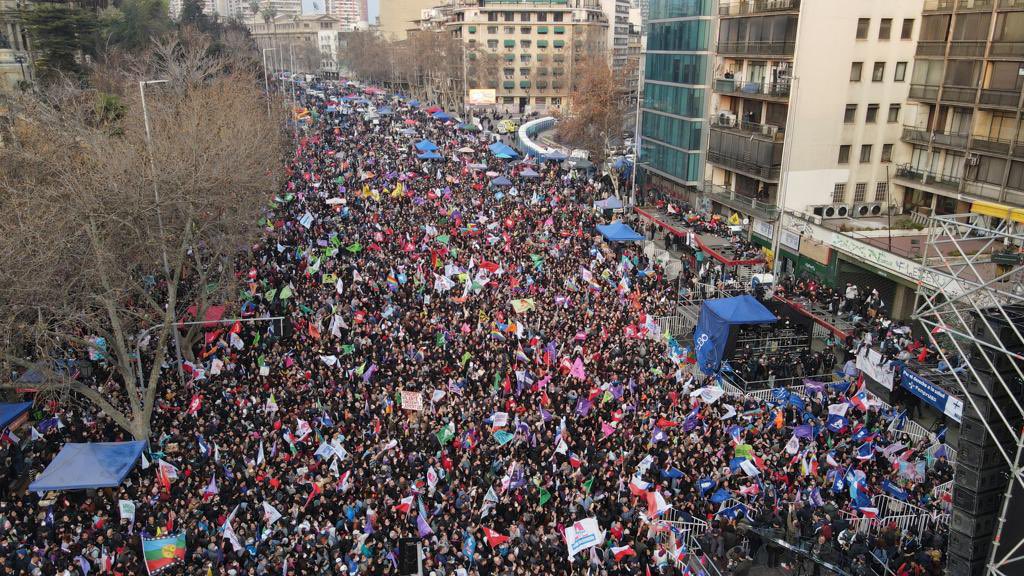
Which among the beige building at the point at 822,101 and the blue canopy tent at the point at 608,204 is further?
→ the blue canopy tent at the point at 608,204

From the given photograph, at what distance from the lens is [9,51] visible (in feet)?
150

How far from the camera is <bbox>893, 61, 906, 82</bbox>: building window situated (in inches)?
1345

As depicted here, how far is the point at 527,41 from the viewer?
116750 millimetres

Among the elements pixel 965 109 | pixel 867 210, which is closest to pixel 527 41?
pixel 867 210

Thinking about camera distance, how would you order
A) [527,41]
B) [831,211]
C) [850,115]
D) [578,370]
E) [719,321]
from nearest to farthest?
[578,370], [719,321], [831,211], [850,115], [527,41]

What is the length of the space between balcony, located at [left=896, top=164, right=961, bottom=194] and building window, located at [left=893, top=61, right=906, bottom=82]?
4068 mm

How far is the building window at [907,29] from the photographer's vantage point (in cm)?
3356

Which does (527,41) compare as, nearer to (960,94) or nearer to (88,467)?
(960,94)

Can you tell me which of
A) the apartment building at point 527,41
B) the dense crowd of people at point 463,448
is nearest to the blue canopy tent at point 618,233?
the dense crowd of people at point 463,448

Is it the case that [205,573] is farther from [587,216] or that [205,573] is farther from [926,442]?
[587,216]

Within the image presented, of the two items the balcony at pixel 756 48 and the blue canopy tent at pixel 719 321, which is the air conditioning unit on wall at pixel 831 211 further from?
the blue canopy tent at pixel 719 321

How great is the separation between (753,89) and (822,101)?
12.8 ft

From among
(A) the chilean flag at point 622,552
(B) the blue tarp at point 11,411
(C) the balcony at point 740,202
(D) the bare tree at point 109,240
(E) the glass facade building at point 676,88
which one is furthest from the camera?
(E) the glass facade building at point 676,88

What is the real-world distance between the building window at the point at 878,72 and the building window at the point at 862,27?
147 centimetres
